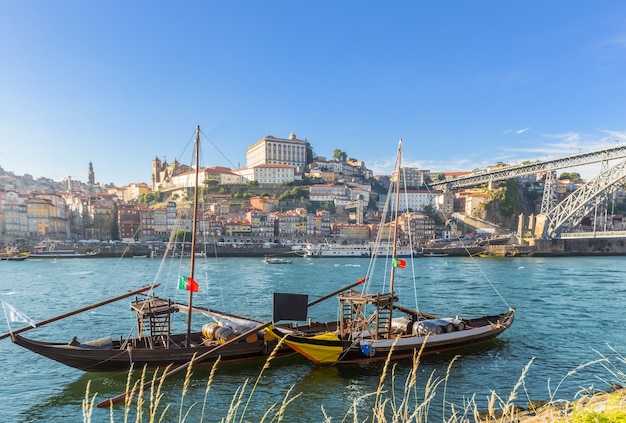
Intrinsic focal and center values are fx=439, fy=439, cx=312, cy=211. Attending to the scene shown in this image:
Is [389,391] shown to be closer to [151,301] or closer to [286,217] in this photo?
[151,301]

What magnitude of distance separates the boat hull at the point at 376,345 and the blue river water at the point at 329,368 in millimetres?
297

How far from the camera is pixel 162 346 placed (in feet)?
36.3

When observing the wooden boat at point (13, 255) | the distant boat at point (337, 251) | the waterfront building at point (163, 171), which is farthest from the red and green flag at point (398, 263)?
the waterfront building at point (163, 171)

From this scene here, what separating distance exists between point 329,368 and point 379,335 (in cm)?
193

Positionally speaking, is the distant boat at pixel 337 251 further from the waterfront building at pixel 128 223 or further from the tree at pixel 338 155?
the tree at pixel 338 155

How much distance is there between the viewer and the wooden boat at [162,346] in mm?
10094

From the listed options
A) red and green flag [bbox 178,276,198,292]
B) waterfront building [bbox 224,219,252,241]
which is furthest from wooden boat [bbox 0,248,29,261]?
red and green flag [bbox 178,276,198,292]

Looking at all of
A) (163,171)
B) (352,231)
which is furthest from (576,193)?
(163,171)

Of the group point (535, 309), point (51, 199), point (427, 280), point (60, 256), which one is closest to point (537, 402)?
point (535, 309)

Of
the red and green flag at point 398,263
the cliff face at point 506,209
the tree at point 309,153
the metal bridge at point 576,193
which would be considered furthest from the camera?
the tree at point 309,153

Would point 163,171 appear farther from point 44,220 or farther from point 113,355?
point 113,355

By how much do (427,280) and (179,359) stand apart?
2575 centimetres

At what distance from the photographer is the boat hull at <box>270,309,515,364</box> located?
10922 millimetres

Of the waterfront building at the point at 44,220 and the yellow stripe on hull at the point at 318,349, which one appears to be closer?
the yellow stripe on hull at the point at 318,349
